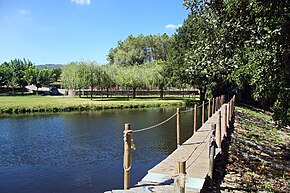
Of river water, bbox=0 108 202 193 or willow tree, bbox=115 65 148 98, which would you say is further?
willow tree, bbox=115 65 148 98

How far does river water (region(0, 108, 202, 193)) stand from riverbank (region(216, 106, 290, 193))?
2.99m

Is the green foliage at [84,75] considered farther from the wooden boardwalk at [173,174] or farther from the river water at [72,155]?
the wooden boardwalk at [173,174]

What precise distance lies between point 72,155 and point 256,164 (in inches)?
283

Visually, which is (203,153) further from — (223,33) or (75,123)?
(75,123)

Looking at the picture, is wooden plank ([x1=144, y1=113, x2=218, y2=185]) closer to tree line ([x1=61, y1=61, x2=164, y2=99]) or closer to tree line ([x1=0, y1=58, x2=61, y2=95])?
tree line ([x1=61, y1=61, x2=164, y2=99])

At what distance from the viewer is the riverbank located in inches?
289

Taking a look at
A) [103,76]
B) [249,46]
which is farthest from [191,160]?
[103,76]

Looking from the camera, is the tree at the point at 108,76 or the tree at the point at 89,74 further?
the tree at the point at 108,76

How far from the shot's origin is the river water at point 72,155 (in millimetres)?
9414

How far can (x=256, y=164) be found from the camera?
9.67m

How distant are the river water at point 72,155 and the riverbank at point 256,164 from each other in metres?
2.99

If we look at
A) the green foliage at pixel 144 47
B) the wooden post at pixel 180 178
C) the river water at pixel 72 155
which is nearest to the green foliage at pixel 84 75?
the river water at pixel 72 155

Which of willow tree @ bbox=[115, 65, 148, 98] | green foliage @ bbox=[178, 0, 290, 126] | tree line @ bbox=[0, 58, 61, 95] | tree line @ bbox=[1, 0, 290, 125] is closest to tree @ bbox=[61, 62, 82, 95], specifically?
willow tree @ bbox=[115, 65, 148, 98]

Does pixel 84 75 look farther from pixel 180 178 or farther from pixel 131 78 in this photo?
pixel 180 178
